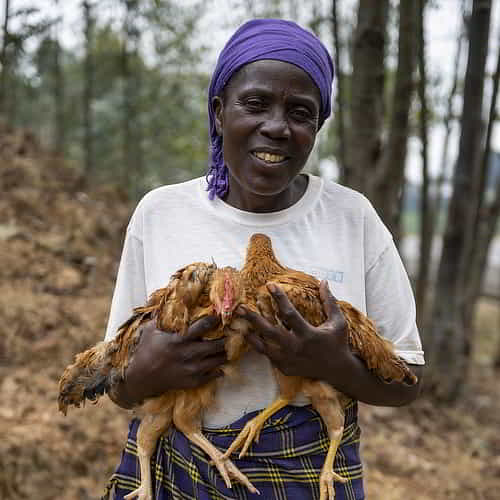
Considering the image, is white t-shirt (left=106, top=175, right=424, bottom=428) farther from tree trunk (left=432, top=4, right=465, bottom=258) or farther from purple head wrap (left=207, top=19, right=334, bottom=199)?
tree trunk (left=432, top=4, right=465, bottom=258)

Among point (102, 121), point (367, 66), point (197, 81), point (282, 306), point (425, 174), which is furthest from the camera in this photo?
point (197, 81)

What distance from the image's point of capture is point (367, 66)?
11.8ft

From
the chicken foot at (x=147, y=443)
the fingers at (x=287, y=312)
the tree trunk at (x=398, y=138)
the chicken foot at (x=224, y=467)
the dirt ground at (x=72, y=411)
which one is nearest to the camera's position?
the fingers at (x=287, y=312)

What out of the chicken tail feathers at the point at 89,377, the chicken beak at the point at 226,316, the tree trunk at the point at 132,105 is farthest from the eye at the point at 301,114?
the tree trunk at the point at 132,105

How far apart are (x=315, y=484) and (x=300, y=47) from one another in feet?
4.10

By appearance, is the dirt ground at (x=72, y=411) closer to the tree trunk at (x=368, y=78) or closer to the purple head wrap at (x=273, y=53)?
the tree trunk at (x=368, y=78)

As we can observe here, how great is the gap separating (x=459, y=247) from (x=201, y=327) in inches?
200

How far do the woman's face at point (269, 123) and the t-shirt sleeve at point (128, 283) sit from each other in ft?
1.36

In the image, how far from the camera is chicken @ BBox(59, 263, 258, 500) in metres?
1.51

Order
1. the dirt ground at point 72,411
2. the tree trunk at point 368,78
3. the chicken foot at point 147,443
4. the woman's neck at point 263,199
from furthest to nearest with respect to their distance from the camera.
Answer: the dirt ground at point 72,411, the tree trunk at point 368,78, the woman's neck at point 263,199, the chicken foot at point 147,443

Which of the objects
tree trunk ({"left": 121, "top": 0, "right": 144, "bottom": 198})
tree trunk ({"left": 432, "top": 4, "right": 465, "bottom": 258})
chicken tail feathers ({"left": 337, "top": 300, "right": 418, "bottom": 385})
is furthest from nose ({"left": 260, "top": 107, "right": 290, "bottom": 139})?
tree trunk ({"left": 121, "top": 0, "right": 144, "bottom": 198})

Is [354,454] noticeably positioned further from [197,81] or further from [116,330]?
[197,81]

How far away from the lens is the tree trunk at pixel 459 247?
528 cm

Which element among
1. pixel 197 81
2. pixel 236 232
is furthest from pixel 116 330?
pixel 197 81
